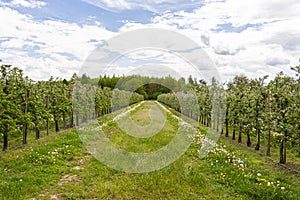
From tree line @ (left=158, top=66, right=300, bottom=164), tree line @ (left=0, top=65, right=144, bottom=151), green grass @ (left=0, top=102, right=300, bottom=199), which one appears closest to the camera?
green grass @ (left=0, top=102, right=300, bottom=199)

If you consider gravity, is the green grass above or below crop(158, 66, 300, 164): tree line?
below

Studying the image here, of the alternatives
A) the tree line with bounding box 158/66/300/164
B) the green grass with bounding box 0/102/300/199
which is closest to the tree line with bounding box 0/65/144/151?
the green grass with bounding box 0/102/300/199

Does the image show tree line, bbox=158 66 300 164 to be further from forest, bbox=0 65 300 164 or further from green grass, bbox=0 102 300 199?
green grass, bbox=0 102 300 199

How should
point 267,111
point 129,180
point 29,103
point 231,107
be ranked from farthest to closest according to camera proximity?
point 231,107 < point 29,103 < point 267,111 < point 129,180

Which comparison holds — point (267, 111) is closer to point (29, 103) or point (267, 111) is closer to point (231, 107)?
point (231, 107)

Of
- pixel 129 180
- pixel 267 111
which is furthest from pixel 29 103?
pixel 267 111

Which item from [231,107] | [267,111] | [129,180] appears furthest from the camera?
[231,107]

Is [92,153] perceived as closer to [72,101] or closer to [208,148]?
[208,148]

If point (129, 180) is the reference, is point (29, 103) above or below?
above

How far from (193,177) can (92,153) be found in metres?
6.00

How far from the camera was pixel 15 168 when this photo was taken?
1039 centimetres

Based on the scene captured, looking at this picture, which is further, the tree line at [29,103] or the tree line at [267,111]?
the tree line at [29,103]

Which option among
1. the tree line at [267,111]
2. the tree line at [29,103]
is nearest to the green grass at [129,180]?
the tree line at [267,111]

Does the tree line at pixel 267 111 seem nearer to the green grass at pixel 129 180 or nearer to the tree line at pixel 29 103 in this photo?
the green grass at pixel 129 180
